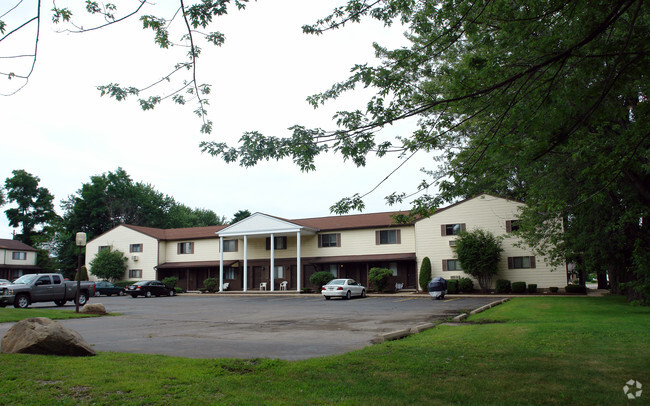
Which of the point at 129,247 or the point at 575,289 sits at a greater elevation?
the point at 129,247

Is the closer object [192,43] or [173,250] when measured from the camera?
[192,43]

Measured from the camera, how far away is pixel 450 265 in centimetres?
3678

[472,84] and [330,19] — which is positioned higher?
[330,19]

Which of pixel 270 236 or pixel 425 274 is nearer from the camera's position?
pixel 425 274

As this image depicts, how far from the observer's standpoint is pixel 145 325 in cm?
1495

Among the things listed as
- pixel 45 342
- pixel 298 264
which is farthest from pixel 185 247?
pixel 45 342

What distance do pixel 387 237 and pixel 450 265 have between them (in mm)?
6171

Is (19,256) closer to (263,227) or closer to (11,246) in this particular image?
(11,246)

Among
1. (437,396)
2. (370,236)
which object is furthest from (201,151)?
(370,236)

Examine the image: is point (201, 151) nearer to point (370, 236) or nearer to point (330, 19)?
point (330, 19)

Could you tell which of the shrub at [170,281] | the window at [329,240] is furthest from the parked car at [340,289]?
the shrub at [170,281]

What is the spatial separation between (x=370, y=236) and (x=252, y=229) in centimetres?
1105

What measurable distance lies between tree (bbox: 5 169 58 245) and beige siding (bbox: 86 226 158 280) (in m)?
30.8

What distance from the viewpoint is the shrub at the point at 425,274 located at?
36000 mm
